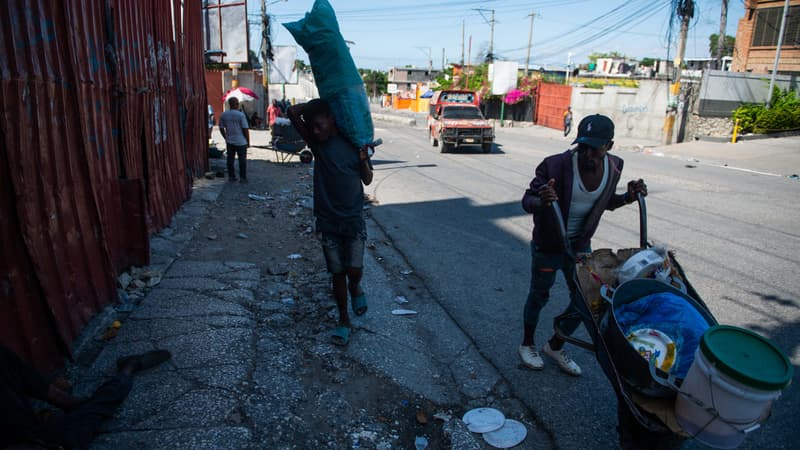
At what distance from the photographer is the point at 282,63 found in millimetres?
28859

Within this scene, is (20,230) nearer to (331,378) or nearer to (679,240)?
(331,378)

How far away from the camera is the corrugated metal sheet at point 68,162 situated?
9.70 ft

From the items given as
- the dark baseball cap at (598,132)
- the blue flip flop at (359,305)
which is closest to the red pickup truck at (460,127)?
the blue flip flop at (359,305)

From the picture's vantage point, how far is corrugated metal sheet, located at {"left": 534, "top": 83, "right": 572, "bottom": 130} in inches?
1350

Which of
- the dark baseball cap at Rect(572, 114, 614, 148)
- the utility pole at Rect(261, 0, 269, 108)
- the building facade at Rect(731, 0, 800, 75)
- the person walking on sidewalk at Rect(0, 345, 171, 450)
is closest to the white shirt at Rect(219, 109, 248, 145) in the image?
the person walking on sidewalk at Rect(0, 345, 171, 450)

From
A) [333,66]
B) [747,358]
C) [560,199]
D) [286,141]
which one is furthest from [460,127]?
[747,358]

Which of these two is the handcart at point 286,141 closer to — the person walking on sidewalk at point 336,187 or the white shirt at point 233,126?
the white shirt at point 233,126

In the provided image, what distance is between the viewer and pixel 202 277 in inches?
197

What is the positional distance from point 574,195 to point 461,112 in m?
16.6

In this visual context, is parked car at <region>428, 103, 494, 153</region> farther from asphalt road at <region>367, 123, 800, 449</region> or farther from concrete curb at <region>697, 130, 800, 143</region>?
concrete curb at <region>697, 130, 800, 143</region>

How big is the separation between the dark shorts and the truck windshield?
51.9 feet

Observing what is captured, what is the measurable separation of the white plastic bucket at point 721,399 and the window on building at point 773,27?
37.5 meters

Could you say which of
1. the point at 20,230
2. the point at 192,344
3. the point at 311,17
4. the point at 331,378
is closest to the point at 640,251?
the point at 331,378

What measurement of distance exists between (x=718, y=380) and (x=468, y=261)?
14.1ft
